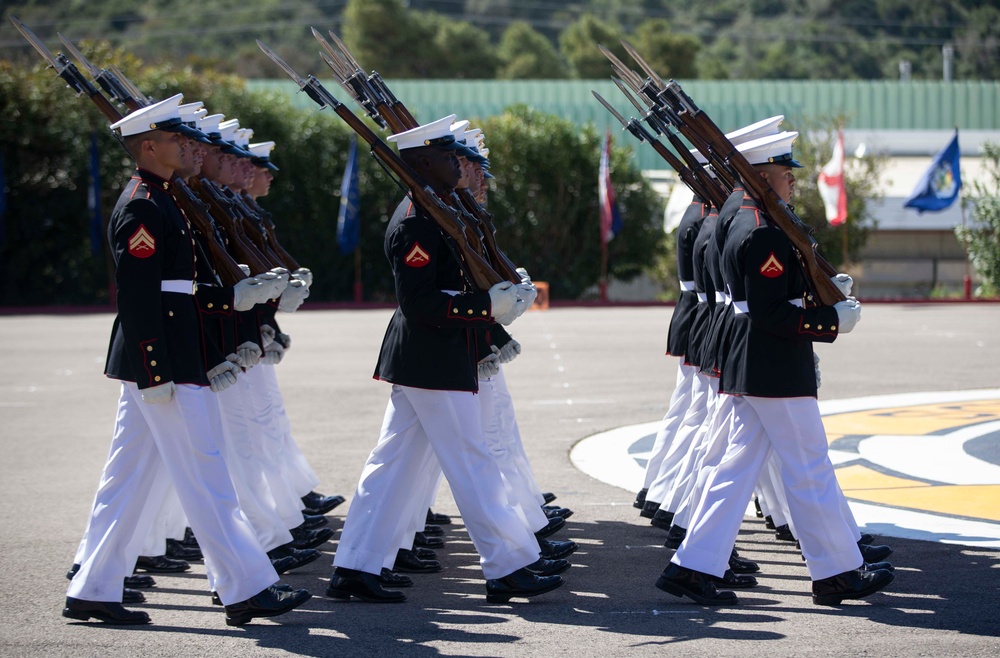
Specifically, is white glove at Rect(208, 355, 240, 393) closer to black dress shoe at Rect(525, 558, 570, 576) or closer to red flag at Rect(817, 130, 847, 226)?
black dress shoe at Rect(525, 558, 570, 576)

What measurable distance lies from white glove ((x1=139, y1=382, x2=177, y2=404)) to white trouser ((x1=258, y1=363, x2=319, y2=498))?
1.89 metres

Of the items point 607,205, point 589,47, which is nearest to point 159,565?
point 607,205

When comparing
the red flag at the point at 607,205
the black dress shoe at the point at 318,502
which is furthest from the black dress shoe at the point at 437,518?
the red flag at the point at 607,205

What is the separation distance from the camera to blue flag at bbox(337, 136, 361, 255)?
27781mm

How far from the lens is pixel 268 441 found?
7.04 metres

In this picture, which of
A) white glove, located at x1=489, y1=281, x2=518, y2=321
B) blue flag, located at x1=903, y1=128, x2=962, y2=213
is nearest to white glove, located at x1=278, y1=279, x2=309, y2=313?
white glove, located at x1=489, y1=281, x2=518, y2=321

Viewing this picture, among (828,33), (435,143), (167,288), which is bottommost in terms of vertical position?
(167,288)

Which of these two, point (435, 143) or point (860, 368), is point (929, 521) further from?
point (860, 368)

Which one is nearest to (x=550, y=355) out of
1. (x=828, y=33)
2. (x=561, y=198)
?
(x=561, y=198)

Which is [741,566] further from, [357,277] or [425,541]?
[357,277]

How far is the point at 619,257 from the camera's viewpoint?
3064cm

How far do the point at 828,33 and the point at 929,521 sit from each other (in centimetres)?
7354

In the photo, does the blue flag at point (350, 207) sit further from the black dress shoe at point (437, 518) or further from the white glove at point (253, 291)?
the white glove at point (253, 291)

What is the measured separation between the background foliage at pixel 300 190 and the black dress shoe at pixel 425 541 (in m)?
22.4
